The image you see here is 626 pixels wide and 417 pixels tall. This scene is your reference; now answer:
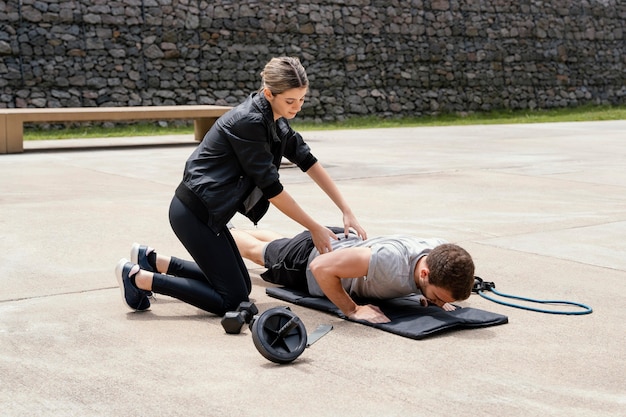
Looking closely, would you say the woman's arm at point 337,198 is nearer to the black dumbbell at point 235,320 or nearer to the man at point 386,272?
the man at point 386,272

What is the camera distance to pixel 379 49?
21.9 meters

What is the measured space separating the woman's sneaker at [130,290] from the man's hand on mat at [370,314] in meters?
0.96

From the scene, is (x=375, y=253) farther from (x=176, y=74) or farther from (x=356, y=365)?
(x=176, y=74)

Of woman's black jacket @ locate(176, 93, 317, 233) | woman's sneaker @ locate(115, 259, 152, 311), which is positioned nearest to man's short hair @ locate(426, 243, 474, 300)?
woman's black jacket @ locate(176, 93, 317, 233)

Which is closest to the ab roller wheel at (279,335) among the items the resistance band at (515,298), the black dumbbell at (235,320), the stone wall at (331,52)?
the black dumbbell at (235,320)

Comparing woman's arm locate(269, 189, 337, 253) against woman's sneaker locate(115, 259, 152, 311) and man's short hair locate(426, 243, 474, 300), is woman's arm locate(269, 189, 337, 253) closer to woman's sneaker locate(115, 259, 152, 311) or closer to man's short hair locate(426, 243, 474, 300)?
man's short hair locate(426, 243, 474, 300)

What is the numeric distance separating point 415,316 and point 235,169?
1034 millimetres

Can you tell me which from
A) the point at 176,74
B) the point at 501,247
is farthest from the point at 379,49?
the point at 501,247

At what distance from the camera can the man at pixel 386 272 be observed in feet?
13.1

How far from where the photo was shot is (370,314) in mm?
4180

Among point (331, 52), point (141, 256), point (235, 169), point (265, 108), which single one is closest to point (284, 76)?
point (265, 108)

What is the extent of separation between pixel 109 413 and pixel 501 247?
11.2 ft

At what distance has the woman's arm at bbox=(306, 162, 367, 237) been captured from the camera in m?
4.55

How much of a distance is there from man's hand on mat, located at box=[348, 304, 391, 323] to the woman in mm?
308
